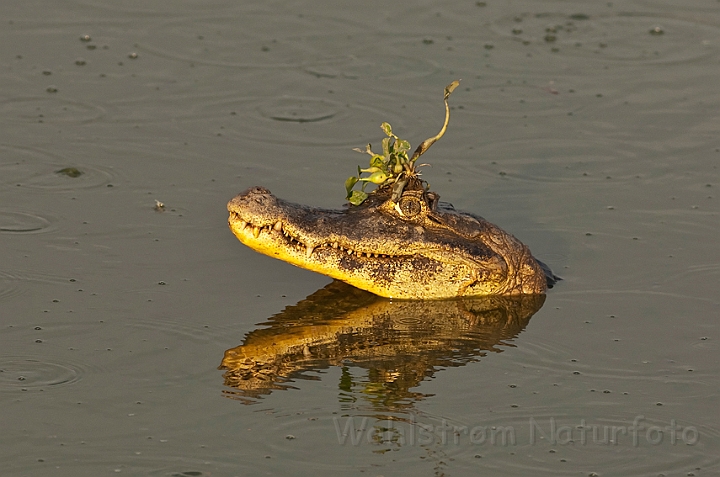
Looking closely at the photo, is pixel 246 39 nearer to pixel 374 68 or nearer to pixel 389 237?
pixel 374 68

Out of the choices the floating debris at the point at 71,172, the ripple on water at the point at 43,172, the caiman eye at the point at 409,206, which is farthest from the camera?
the floating debris at the point at 71,172

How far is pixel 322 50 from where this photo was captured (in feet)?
51.5

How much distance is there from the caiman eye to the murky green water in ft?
2.56

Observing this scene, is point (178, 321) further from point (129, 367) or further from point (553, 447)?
point (553, 447)

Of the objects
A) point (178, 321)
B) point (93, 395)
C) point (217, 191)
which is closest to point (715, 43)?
point (217, 191)

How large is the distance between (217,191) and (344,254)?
2773 millimetres

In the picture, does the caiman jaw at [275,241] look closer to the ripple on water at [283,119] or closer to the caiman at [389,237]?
the caiman at [389,237]

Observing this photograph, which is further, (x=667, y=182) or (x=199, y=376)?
Result: (x=667, y=182)

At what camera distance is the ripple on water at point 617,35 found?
53.0 feet

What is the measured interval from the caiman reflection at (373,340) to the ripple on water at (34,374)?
1077mm

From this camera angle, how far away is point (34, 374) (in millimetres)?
8461

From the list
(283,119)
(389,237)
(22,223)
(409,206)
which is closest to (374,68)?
(283,119)

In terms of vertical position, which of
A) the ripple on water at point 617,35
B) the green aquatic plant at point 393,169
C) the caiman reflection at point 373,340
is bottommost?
the caiman reflection at point 373,340

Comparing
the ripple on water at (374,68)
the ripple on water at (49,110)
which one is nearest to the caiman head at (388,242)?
the ripple on water at (49,110)
